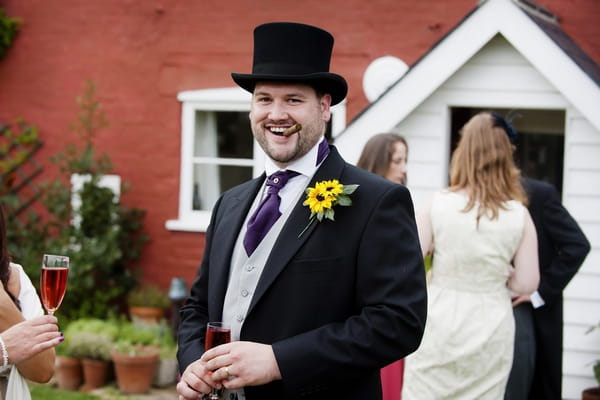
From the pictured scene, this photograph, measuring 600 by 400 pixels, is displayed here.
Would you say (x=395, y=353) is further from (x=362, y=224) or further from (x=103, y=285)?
(x=103, y=285)

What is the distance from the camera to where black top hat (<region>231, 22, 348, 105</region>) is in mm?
2648

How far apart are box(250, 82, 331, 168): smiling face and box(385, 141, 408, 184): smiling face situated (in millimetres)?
2273

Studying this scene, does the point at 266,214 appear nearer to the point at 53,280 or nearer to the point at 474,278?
the point at 53,280

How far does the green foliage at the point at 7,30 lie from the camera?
921 cm

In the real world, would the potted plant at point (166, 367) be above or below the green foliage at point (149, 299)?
below

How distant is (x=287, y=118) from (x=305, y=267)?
462mm

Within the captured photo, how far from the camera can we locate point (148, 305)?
8.59 metres

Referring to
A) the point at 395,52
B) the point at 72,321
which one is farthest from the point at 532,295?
the point at 72,321

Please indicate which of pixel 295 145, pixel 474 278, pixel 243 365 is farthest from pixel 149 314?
pixel 243 365

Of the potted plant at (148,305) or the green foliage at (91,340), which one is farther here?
the potted plant at (148,305)

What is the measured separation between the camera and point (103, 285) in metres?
8.95

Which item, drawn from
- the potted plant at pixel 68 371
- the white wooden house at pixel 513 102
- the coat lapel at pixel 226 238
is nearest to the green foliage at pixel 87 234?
the potted plant at pixel 68 371

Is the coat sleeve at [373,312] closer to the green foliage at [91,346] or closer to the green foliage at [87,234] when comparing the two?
the green foliage at [91,346]

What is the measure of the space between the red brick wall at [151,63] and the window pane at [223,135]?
0.25 m
